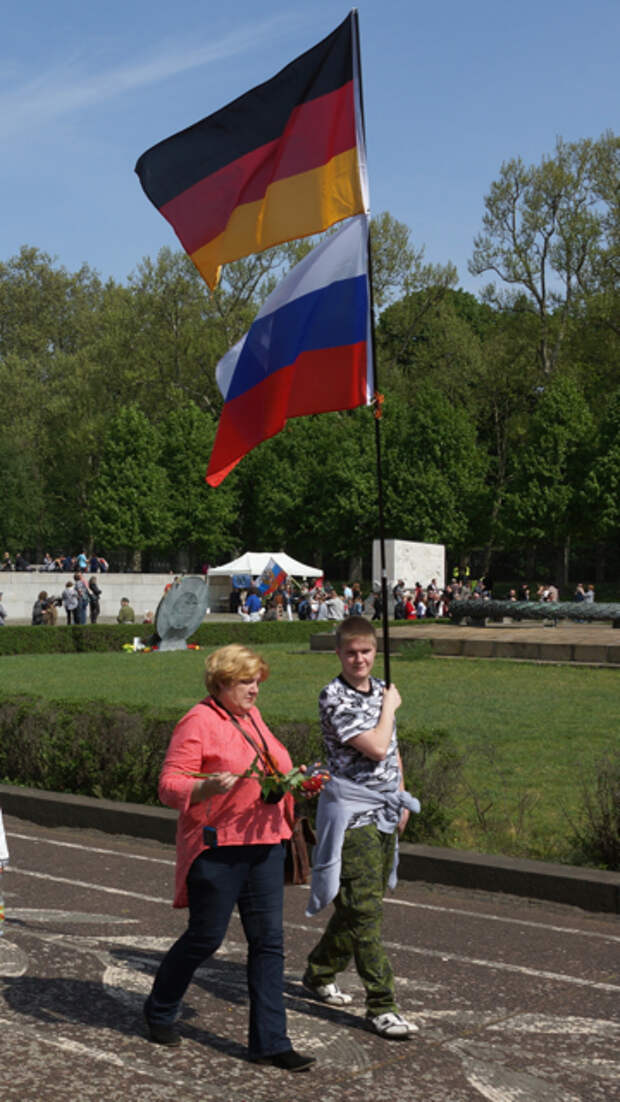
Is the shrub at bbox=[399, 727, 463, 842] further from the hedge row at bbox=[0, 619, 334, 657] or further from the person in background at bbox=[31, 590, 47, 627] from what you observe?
the person in background at bbox=[31, 590, 47, 627]

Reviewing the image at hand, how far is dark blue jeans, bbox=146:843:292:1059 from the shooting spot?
490 cm

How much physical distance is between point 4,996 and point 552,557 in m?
65.0

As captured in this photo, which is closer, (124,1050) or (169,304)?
(124,1050)

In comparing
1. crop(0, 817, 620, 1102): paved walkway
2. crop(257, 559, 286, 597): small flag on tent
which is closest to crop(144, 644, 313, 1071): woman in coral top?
crop(0, 817, 620, 1102): paved walkway

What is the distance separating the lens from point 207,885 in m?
4.93

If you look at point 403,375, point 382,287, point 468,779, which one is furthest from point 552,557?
point 468,779

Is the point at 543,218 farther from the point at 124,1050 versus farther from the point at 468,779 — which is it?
the point at 124,1050

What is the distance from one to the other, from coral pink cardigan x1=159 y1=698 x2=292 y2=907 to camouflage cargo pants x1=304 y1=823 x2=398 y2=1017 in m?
0.47

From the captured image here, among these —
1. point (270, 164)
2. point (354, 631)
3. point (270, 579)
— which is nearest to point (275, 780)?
point (354, 631)

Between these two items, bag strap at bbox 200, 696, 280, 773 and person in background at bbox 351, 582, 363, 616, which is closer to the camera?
bag strap at bbox 200, 696, 280, 773

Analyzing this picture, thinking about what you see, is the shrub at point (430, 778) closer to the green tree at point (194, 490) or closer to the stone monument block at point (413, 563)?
the stone monument block at point (413, 563)

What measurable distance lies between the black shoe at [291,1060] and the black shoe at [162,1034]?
0.39m

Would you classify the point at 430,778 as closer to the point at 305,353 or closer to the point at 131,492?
the point at 305,353

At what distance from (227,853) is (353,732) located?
2.46ft
